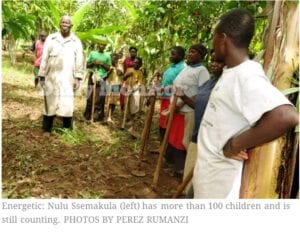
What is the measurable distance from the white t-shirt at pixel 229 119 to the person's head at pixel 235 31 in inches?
2.9

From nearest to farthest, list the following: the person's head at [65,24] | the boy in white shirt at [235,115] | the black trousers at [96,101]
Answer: the boy in white shirt at [235,115] < the person's head at [65,24] < the black trousers at [96,101]

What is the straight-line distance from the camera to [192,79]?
257 centimetres

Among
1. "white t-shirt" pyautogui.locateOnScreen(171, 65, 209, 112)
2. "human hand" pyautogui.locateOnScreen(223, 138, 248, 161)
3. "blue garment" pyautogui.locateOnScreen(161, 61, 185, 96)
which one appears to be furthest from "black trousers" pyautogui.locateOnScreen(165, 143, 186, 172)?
"human hand" pyautogui.locateOnScreen(223, 138, 248, 161)

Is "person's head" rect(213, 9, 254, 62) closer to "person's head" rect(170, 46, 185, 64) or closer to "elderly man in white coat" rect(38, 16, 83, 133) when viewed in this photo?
"person's head" rect(170, 46, 185, 64)

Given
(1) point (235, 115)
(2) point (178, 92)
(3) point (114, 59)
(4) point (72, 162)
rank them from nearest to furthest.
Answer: (1) point (235, 115)
(2) point (178, 92)
(4) point (72, 162)
(3) point (114, 59)

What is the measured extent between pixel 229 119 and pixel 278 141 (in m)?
0.32

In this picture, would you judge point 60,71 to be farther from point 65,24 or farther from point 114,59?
point 114,59

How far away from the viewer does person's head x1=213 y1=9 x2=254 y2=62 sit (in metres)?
1.22

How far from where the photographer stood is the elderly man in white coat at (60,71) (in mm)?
3340

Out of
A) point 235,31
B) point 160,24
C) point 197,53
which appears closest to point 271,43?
point 235,31

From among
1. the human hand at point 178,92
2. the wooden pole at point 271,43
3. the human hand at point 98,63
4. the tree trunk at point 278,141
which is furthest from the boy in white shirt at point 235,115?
the human hand at point 98,63

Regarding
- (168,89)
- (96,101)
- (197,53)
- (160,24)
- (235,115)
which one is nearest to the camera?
(235,115)

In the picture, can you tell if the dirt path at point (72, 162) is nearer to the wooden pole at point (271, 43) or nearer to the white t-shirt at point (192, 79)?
the white t-shirt at point (192, 79)
